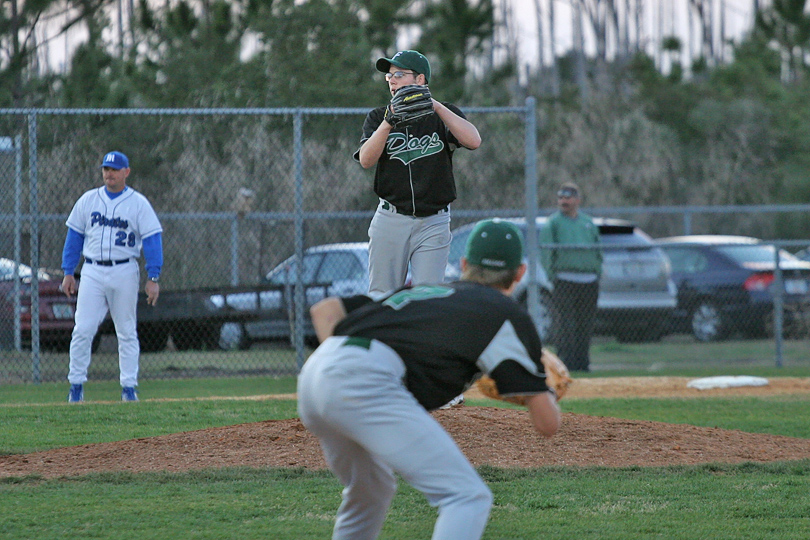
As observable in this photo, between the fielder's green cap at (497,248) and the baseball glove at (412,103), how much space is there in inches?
85.1

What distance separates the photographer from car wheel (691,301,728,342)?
13844 mm

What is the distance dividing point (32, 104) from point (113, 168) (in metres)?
7.79

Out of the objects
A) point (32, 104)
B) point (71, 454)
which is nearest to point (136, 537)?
point (71, 454)

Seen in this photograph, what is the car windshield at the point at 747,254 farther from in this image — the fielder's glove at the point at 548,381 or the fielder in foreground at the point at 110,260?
the fielder's glove at the point at 548,381

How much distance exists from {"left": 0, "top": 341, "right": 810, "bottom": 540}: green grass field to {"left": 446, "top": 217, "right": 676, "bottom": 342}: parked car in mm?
5926

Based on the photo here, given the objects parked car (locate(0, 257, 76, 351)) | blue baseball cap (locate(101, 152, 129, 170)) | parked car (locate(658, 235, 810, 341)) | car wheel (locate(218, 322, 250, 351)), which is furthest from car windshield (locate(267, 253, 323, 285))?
parked car (locate(658, 235, 810, 341))

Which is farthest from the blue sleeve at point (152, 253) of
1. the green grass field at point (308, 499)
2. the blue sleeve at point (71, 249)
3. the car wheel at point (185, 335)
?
the car wheel at point (185, 335)

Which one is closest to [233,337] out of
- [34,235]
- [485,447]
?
[34,235]

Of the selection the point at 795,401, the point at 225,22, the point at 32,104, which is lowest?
the point at 795,401

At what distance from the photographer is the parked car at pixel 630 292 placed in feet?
44.0

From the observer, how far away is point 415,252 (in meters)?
6.32

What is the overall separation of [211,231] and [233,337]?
1.20 m

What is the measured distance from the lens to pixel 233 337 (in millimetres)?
11789

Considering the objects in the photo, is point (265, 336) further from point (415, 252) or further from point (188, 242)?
point (415, 252)
